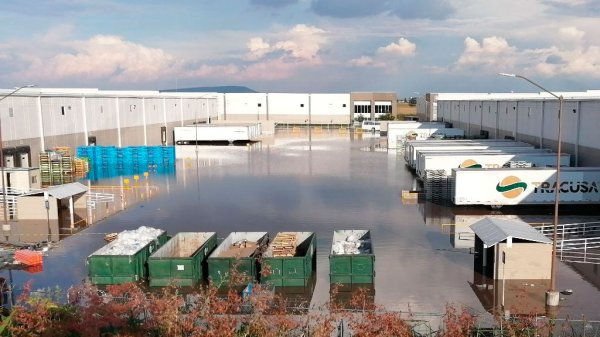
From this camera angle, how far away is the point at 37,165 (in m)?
43.9

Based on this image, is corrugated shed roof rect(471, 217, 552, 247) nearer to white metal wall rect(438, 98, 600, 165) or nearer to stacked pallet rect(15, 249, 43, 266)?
white metal wall rect(438, 98, 600, 165)

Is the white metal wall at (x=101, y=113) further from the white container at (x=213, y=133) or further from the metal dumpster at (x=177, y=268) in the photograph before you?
the metal dumpster at (x=177, y=268)

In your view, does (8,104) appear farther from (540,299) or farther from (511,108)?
(511,108)

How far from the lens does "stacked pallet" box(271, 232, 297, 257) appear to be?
66.5ft

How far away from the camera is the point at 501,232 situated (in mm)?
19047

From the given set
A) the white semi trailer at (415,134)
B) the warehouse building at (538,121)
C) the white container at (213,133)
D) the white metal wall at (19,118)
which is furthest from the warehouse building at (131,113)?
the warehouse building at (538,121)

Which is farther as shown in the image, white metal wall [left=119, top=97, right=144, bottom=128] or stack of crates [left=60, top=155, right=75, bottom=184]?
white metal wall [left=119, top=97, right=144, bottom=128]

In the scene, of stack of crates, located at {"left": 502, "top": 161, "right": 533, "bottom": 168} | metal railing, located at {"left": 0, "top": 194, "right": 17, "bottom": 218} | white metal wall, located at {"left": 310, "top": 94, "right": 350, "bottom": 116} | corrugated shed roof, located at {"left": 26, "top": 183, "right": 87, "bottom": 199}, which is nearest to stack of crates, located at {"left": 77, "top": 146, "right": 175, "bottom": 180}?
metal railing, located at {"left": 0, "top": 194, "right": 17, "bottom": 218}

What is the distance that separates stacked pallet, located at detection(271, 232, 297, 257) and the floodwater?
134 centimetres

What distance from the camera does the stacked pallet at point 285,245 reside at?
66.5ft

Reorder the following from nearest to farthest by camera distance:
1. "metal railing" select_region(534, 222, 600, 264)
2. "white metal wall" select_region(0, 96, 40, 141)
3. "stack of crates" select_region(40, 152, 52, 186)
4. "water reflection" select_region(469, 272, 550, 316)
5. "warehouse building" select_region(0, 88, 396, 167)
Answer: "water reflection" select_region(469, 272, 550, 316), "metal railing" select_region(534, 222, 600, 264), "white metal wall" select_region(0, 96, 40, 141), "warehouse building" select_region(0, 88, 396, 167), "stack of crates" select_region(40, 152, 52, 186)

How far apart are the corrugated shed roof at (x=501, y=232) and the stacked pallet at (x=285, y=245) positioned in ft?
22.8

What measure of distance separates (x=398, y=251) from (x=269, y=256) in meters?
5.92

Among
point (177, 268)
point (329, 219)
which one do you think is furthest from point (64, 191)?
point (329, 219)
